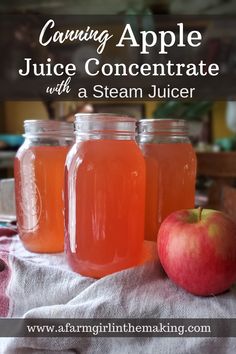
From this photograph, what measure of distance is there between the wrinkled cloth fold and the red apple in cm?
1

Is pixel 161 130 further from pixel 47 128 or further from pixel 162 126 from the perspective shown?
pixel 47 128

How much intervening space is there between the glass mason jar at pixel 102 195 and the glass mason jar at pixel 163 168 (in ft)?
0.17

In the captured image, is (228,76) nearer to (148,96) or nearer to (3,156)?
(148,96)

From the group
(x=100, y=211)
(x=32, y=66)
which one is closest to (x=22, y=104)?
(x=32, y=66)

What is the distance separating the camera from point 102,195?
35 cm

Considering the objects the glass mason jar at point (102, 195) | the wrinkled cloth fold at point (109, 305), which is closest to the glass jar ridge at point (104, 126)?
the glass mason jar at point (102, 195)

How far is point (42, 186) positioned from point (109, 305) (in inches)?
6.2

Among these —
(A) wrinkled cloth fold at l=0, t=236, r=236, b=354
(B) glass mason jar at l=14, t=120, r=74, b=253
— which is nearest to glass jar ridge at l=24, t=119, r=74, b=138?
(B) glass mason jar at l=14, t=120, r=74, b=253

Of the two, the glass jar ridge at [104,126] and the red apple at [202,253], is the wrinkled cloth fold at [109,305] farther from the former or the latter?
the glass jar ridge at [104,126]

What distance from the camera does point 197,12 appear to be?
393 mm

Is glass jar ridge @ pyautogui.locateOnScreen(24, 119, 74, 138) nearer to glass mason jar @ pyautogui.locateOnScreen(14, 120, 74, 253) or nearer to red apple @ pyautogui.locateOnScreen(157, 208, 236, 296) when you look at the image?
glass mason jar @ pyautogui.locateOnScreen(14, 120, 74, 253)

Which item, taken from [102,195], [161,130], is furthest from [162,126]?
[102,195]

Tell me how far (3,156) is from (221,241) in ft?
1.66

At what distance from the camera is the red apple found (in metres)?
0.31
